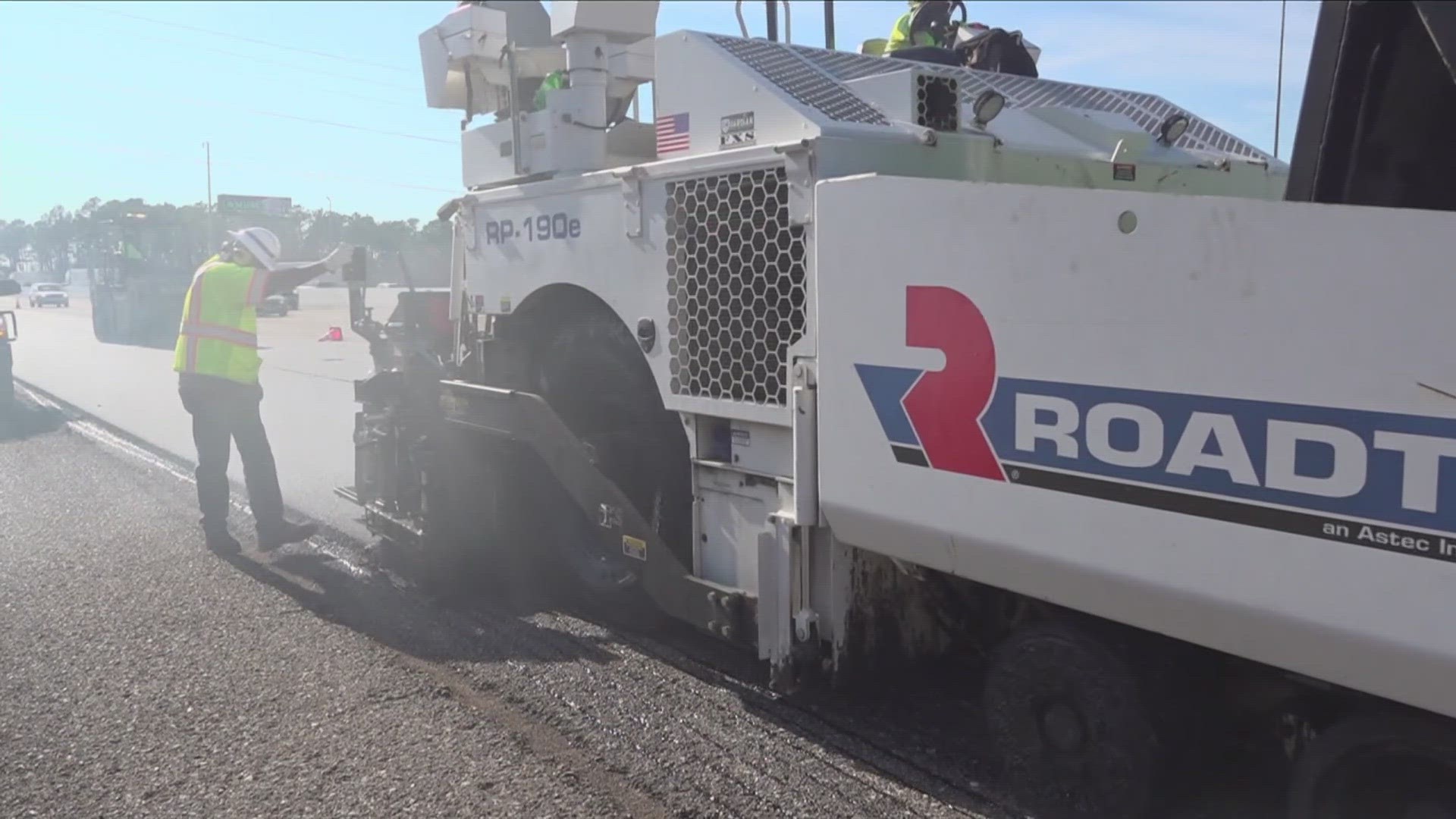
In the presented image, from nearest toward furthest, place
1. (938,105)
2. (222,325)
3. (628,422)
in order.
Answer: (938,105), (628,422), (222,325)

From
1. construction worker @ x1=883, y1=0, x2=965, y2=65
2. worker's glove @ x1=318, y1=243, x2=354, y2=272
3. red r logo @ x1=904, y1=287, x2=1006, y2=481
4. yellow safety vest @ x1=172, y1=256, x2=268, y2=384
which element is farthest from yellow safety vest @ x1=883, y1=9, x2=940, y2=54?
yellow safety vest @ x1=172, y1=256, x2=268, y2=384

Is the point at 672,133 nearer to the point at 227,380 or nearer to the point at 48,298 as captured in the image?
the point at 227,380

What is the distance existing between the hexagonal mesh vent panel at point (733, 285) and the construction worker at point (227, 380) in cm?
350

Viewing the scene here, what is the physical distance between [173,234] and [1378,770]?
3178 centimetres

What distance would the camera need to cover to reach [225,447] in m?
7.64

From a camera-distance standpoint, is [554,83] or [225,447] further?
[225,447]

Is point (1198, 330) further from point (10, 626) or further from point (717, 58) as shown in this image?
point (10, 626)

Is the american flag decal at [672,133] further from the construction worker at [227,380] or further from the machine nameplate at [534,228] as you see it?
the construction worker at [227,380]

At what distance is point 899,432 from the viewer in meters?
3.63

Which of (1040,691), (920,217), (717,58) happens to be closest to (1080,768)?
(1040,691)

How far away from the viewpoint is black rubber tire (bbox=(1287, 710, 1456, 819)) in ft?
9.02

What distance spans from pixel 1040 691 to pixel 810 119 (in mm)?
1903

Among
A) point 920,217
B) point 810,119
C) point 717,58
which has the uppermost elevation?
point 717,58

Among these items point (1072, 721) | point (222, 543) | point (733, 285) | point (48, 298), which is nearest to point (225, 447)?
point (222, 543)
